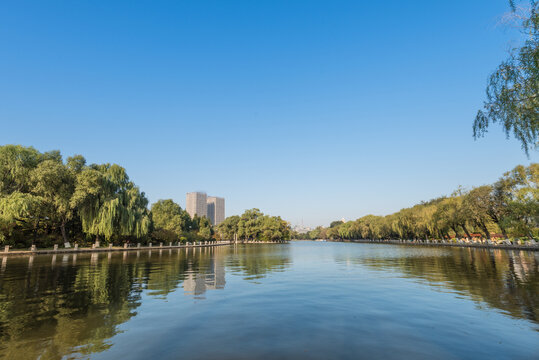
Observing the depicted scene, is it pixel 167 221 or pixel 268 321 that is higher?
pixel 167 221

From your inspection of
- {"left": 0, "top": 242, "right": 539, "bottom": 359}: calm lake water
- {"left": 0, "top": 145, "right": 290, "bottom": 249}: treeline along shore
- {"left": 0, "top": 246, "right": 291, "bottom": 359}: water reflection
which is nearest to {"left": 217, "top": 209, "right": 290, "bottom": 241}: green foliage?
{"left": 0, "top": 145, "right": 290, "bottom": 249}: treeline along shore

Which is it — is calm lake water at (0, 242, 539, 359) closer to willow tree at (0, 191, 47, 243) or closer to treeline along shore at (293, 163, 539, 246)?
willow tree at (0, 191, 47, 243)

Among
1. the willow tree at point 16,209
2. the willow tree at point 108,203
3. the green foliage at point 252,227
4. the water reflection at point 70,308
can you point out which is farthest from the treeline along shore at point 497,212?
the willow tree at point 16,209

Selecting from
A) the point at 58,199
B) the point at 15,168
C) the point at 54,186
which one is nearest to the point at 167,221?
the point at 54,186

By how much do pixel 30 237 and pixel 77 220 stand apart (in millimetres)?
6165

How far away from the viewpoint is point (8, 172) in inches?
1342

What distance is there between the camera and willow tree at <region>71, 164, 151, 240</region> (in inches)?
1462

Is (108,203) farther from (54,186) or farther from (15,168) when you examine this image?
(15,168)

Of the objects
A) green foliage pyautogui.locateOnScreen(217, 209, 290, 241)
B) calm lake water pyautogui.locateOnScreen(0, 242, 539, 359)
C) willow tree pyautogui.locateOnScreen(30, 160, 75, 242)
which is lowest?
calm lake water pyautogui.locateOnScreen(0, 242, 539, 359)

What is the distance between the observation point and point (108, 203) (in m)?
38.4

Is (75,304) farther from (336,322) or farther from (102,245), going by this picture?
(102,245)

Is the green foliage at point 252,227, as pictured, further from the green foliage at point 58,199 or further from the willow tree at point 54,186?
the willow tree at point 54,186

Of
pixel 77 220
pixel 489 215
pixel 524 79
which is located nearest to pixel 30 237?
pixel 77 220

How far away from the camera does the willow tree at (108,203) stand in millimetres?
37125
